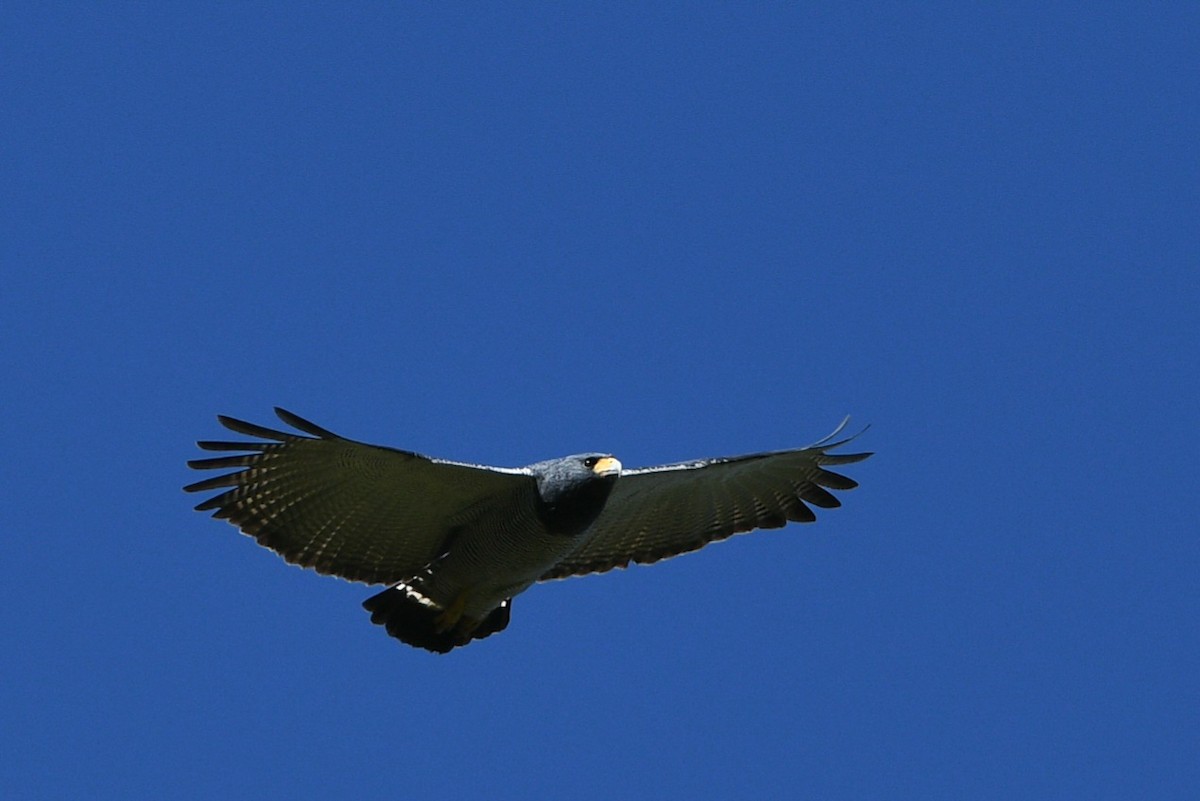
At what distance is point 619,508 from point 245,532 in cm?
327

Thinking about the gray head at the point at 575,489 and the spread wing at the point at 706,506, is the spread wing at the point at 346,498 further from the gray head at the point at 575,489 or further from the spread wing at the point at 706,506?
the spread wing at the point at 706,506

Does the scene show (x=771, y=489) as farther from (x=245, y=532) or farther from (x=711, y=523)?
(x=245, y=532)

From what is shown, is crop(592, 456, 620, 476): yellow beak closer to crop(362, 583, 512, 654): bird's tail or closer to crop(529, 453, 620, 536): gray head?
crop(529, 453, 620, 536): gray head

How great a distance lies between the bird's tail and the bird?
11 mm

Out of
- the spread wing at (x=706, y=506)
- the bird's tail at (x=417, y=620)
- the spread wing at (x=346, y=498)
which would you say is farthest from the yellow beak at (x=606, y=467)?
the bird's tail at (x=417, y=620)

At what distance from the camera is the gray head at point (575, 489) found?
13.8 metres

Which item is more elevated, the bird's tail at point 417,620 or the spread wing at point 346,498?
the spread wing at point 346,498

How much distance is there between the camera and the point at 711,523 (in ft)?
52.0

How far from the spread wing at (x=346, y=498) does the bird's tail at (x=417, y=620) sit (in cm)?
18

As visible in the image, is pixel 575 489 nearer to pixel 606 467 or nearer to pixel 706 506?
pixel 606 467

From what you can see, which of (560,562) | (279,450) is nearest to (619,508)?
(560,562)

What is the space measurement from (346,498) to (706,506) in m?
3.38

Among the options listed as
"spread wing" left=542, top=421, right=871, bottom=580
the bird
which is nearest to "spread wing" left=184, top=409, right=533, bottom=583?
the bird

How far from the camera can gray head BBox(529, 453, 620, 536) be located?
1381cm
